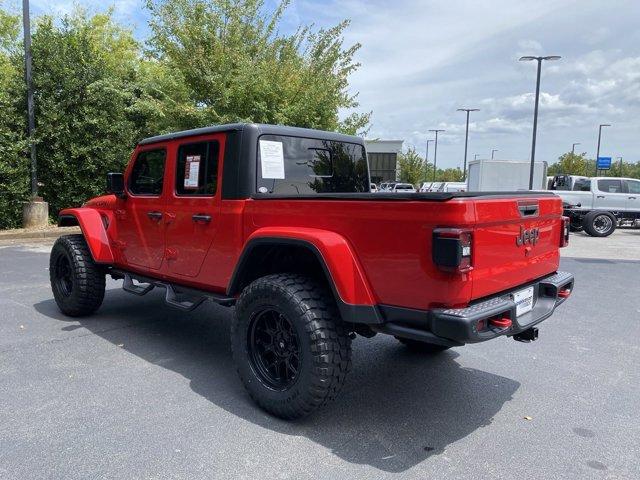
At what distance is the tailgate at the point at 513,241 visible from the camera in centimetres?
274

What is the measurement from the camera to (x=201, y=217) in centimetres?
392

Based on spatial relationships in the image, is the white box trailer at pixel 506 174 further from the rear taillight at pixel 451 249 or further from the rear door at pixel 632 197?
the rear taillight at pixel 451 249

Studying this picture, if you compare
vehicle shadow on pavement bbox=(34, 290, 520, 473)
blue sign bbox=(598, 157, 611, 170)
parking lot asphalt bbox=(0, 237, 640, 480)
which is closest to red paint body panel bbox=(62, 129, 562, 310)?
vehicle shadow on pavement bbox=(34, 290, 520, 473)

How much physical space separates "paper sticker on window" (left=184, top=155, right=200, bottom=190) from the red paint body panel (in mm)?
136

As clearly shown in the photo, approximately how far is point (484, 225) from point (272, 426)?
175 centimetres

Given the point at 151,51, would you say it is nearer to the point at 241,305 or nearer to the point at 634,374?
the point at 241,305

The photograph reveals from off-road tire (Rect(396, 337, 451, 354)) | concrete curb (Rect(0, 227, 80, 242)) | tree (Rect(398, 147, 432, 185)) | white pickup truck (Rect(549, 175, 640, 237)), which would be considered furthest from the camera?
tree (Rect(398, 147, 432, 185))

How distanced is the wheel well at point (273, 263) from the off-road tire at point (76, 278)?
2.28 meters

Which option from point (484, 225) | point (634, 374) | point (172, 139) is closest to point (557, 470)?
point (484, 225)

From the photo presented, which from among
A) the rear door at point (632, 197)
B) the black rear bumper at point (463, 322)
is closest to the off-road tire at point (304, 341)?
the black rear bumper at point (463, 322)

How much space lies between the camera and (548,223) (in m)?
3.49

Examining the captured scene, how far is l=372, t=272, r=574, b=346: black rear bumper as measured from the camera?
2576 millimetres

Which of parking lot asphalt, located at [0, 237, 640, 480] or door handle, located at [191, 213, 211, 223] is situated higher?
door handle, located at [191, 213, 211, 223]

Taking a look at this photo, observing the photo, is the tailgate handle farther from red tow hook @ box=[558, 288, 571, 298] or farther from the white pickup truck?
the white pickup truck
